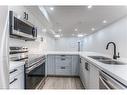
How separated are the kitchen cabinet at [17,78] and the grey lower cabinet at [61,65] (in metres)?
2.89

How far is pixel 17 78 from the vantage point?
6.11ft

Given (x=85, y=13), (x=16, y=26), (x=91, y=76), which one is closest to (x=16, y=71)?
(x=16, y=26)

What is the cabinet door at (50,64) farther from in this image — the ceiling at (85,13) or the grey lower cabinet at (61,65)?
the ceiling at (85,13)

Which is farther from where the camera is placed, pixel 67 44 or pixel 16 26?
pixel 67 44

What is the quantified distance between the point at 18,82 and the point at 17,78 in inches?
2.7

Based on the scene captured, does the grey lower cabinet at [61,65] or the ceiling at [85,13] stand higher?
the ceiling at [85,13]

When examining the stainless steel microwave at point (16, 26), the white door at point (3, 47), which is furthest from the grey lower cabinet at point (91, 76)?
the stainless steel microwave at point (16, 26)

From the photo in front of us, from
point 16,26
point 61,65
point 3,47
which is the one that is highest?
point 16,26

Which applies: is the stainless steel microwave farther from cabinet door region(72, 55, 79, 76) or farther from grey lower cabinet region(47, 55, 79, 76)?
cabinet door region(72, 55, 79, 76)

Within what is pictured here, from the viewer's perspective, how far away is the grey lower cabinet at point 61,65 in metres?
4.94

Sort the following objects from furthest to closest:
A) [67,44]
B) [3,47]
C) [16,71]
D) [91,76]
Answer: [67,44] → [91,76] → [16,71] → [3,47]

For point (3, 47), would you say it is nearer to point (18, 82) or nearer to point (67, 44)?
point (18, 82)
